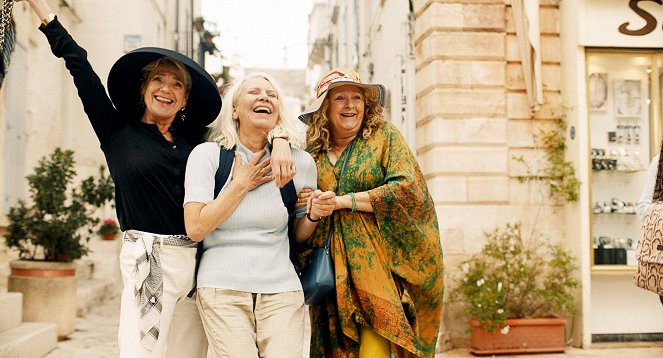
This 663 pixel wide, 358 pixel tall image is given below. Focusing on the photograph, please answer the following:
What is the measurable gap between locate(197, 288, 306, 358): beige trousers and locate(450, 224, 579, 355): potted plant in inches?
155

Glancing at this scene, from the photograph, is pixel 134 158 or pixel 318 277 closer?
pixel 134 158

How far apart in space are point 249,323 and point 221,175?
613 mm

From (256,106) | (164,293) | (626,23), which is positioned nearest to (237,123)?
(256,106)

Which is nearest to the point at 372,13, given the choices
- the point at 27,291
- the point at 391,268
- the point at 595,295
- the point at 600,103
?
the point at 600,103

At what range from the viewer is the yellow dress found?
3.08m

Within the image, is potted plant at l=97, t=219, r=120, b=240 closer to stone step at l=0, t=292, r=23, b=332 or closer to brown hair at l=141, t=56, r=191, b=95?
stone step at l=0, t=292, r=23, b=332

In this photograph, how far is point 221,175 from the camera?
280 centimetres

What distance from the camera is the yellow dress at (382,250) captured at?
308 centimetres

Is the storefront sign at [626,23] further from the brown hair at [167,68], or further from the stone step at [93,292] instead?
the stone step at [93,292]

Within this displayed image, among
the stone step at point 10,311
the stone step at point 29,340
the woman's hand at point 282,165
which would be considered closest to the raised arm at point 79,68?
the woman's hand at point 282,165

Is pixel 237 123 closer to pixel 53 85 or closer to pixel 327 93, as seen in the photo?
pixel 327 93

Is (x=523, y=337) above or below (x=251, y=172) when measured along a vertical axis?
below

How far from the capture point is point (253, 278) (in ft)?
8.84

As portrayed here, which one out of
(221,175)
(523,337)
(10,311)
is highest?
(221,175)
